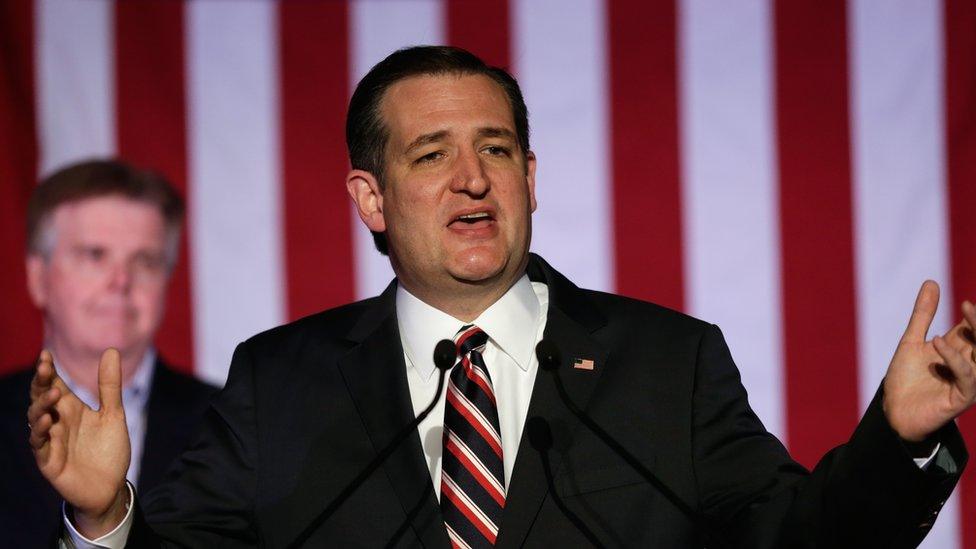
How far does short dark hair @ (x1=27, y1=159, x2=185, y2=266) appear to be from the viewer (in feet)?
9.51

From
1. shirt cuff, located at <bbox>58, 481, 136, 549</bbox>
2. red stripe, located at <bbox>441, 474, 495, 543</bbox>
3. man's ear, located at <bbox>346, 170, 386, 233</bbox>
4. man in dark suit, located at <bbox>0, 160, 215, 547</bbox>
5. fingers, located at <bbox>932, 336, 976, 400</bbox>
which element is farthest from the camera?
man in dark suit, located at <bbox>0, 160, 215, 547</bbox>

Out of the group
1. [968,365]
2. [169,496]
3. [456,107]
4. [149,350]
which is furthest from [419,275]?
[149,350]

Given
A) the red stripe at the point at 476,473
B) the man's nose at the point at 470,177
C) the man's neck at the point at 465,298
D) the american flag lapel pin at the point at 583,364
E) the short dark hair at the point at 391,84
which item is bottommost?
the red stripe at the point at 476,473

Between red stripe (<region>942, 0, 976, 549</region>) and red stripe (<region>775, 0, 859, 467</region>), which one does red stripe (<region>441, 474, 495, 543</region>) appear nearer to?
red stripe (<region>775, 0, 859, 467</region>)

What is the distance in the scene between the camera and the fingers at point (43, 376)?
4.28 ft

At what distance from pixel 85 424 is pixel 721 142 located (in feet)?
5.87

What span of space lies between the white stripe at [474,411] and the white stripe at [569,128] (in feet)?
3.85

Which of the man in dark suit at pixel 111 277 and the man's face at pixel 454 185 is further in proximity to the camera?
the man in dark suit at pixel 111 277

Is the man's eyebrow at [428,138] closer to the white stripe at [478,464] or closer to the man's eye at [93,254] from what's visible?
the white stripe at [478,464]

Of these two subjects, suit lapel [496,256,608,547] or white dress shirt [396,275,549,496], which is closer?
suit lapel [496,256,608,547]

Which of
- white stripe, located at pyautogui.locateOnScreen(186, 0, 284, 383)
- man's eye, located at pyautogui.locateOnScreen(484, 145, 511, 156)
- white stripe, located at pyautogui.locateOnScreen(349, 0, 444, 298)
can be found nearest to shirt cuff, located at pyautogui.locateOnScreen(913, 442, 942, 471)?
man's eye, located at pyautogui.locateOnScreen(484, 145, 511, 156)

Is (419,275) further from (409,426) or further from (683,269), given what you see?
(683,269)

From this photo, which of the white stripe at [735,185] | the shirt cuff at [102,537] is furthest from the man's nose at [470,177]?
the white stripe at [735,185]

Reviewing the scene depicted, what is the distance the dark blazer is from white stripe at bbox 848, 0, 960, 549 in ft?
5.12
